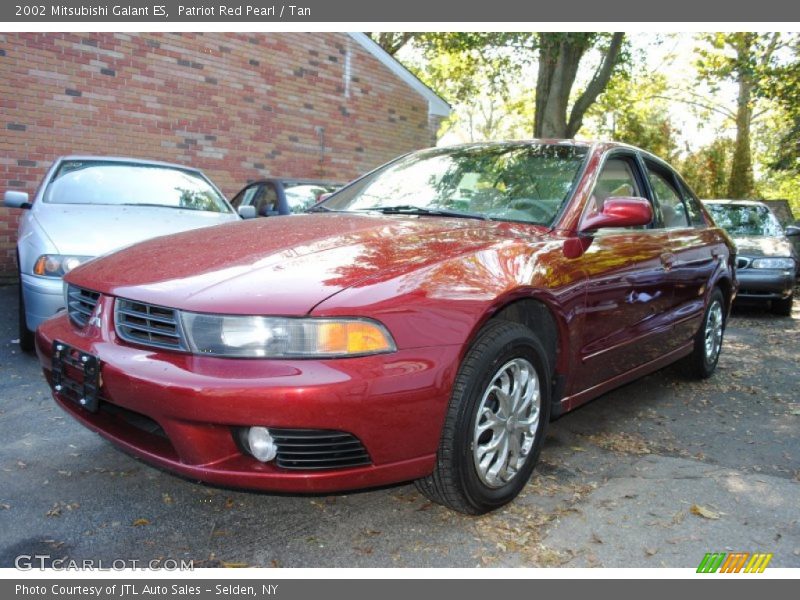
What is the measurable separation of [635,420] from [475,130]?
4413 centimetres

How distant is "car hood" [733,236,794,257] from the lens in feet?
28.1

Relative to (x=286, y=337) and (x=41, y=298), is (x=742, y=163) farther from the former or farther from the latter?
(x=286, y=337)

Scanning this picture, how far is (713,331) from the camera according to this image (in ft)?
16.3

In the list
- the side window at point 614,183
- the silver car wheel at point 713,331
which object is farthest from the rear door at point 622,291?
the silver car wheel at point 713,331

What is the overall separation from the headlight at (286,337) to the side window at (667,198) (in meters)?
2.66

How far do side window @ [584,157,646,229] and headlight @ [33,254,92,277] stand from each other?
319 cm

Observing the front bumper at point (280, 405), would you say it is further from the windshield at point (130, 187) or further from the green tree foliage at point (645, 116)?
the green tree foliage at point (645, 116)

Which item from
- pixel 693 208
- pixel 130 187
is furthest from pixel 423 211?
pixel 130 187

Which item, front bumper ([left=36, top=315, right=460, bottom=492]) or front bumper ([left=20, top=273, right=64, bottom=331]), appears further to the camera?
front bumper ([left=20, top=273, right=64, bottom=331])

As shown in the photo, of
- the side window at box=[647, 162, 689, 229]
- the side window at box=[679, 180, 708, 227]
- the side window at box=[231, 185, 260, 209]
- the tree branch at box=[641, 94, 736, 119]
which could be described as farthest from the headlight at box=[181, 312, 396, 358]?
the tree branch at box=[641, 94, 736, 119]

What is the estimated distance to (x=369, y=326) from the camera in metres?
2.13

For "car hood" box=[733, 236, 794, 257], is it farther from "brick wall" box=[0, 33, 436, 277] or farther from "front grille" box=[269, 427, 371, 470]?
"front grille" box=[269, 427, 371, 470]

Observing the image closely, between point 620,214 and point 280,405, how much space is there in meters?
1.84

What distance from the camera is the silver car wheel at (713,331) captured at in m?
4.84
